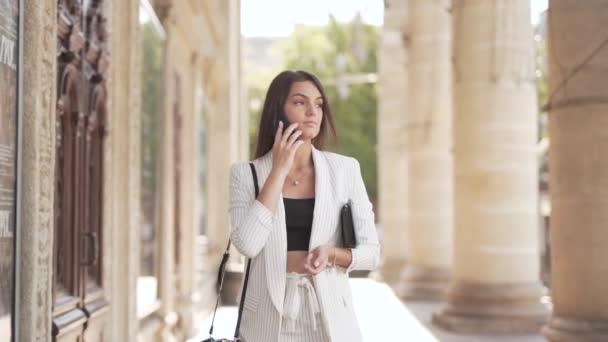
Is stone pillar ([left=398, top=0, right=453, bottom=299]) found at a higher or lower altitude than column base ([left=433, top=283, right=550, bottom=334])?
higher

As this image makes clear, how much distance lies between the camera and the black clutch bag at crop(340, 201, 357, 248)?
316 centimetres

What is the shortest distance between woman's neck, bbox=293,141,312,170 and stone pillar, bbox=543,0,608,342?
464 cm

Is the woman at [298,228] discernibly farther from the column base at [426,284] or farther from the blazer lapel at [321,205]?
the column base at [426,284]

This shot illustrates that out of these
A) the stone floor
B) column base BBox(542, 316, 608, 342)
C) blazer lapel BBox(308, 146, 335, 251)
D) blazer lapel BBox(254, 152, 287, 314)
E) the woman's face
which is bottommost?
the stone floor

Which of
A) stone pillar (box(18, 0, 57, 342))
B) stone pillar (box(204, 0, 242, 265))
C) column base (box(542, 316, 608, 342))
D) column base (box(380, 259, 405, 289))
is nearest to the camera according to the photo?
stone pillar (box(18, 0, 57, 342))

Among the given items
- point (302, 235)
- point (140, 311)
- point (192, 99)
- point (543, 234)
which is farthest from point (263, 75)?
point (302, 235)

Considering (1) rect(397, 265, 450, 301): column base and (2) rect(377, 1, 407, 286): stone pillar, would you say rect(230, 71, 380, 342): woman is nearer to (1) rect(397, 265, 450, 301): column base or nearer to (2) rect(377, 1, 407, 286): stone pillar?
(1) rect(397, 265, 450, 301): column base

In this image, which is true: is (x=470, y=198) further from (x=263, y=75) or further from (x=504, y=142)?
(x=263, y=75)

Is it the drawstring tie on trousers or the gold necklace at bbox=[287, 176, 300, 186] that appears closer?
the drawstring tie on trousers

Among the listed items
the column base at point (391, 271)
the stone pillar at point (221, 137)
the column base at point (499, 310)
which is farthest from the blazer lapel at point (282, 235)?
the column base at point (391, 271)

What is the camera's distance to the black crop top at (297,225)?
318 centimetres

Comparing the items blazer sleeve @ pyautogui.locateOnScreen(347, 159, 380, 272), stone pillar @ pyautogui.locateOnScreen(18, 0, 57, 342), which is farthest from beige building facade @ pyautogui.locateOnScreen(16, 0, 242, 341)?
blazer sleeve @ pyautogui.locateOnScreen(347, 159, 380, 272)

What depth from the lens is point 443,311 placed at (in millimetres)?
12672

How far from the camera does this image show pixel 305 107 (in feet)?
10.5
